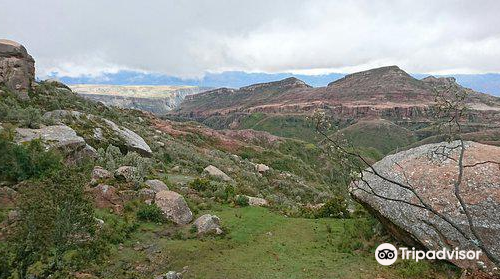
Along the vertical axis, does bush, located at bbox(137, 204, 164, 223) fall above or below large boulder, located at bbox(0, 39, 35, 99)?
below

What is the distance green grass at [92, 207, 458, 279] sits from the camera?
1491cm

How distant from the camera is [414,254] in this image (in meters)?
15.5

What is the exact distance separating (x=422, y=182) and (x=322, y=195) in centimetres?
2801

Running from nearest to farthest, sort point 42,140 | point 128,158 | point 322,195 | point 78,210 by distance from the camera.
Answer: point 78,210 < point 42,140 < point 128,158 < point 322,195

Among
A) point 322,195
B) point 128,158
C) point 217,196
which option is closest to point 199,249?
point 217,196

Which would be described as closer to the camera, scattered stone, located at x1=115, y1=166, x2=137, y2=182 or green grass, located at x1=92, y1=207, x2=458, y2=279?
green grass, located at x1=92, y1=207, x2=458, y2=279

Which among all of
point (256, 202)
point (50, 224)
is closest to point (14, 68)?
point (256, 202)

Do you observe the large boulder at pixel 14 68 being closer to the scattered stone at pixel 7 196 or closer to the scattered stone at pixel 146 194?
the scattered stone at pixel 7 196

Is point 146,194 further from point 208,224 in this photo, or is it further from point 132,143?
point 132,143

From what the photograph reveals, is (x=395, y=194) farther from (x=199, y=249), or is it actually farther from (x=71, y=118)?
(x=71, y=118)

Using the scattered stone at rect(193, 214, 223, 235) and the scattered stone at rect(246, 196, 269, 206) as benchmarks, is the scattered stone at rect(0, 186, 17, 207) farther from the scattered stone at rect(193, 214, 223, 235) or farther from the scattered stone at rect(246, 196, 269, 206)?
the scattered stone at rect(246, 196, 269, 206)

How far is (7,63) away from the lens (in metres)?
35.9

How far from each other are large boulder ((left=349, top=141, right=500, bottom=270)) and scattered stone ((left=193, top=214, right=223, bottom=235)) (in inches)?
288

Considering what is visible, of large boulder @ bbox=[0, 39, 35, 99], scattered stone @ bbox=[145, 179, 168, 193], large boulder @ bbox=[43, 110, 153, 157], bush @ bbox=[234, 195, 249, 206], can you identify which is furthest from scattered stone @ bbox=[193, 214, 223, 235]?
large boulder @ bbox=[0, 39, 35, 99]
